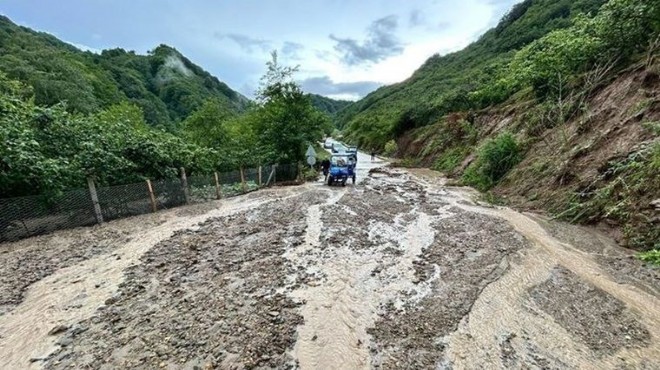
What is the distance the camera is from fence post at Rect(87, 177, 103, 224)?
10.5m

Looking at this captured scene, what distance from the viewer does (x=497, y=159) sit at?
1706 centimetres

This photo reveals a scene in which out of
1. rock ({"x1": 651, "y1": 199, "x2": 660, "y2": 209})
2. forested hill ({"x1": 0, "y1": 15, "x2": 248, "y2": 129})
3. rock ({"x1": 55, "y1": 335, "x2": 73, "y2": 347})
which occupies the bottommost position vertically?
rock ({"x1": 55, "y1": 335, "x2": 73, "y2": 347})

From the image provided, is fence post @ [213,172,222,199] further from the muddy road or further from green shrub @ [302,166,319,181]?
green shrub @ [302,166,319,181]

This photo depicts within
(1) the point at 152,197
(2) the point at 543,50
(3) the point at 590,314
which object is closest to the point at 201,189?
(1) the point at 152,197

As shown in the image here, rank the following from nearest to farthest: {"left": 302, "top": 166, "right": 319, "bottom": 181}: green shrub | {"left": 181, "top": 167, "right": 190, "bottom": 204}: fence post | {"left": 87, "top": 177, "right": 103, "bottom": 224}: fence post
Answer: {"left": 87, "top": 177, "right": 103, "bottom": 224}: fence post, {"left": 181, "top": 167, "right": 190, "bottom": 204}: fence post, {"left": 302, "top": 166, "right": 319, "bottom": 181}: green shrub

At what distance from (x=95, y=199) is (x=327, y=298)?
891 cm

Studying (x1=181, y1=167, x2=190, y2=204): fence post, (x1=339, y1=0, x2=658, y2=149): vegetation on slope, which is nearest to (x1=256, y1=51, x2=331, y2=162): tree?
(x1=181, y1=167, x2=190, y2=204): fence post

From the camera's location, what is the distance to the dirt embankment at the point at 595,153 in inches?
354

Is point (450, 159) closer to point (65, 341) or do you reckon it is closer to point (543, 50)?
point (543, 50)

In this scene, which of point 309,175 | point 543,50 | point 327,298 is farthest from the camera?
point 309,175

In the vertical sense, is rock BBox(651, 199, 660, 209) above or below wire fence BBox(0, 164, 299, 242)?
below

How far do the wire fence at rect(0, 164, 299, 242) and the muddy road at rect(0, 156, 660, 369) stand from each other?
56 cm

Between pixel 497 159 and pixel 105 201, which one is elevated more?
pixel 105 201

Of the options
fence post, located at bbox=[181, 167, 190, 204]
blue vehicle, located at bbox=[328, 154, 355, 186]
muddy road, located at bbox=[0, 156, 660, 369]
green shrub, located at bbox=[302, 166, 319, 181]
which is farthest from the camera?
green shrub, located at bbox=[302, 166, 319, 181]
